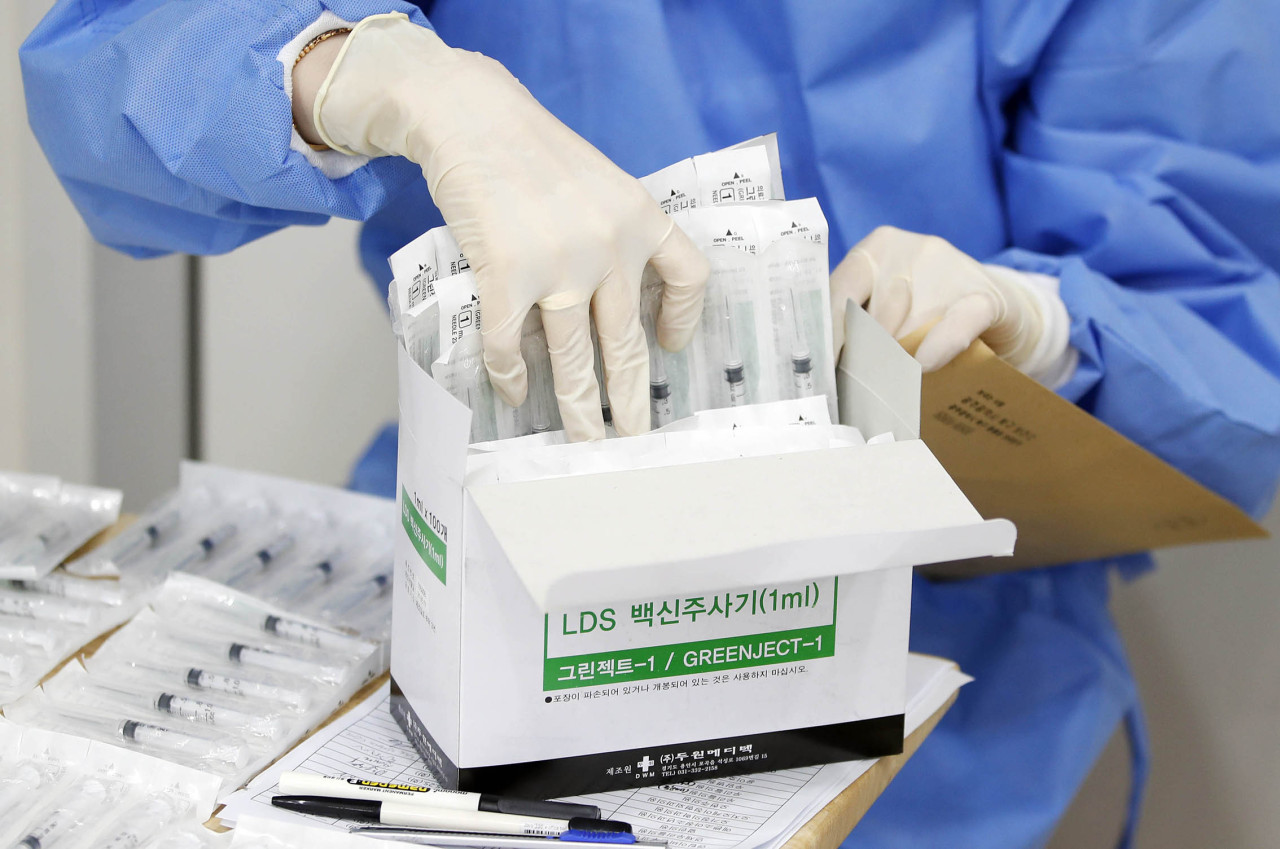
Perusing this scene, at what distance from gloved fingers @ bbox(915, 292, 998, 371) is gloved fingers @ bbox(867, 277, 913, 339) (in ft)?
0.10

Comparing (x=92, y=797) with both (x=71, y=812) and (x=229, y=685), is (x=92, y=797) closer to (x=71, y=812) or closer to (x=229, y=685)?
(x=71, y=812)

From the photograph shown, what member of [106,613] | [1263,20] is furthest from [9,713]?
[1263,20]

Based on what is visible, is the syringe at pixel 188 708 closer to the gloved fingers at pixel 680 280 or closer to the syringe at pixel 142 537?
the syringe at pixel 142 537

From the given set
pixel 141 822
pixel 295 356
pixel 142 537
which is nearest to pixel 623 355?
pixel 141 822

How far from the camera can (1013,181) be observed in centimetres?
111

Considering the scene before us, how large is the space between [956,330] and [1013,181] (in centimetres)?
A: 38

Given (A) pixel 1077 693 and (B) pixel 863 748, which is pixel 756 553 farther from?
(A) pixel 1077 693

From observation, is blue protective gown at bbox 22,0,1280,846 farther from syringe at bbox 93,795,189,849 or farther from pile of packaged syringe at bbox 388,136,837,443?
syringe at bbox 93,795,189,849

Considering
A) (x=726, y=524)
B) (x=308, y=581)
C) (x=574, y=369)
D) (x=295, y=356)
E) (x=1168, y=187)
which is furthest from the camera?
(x=295, y=356)

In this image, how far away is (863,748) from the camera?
646mm

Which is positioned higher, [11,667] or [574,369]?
[574,369]

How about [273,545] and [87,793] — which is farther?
[273,545]

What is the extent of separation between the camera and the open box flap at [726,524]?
50 centimetres

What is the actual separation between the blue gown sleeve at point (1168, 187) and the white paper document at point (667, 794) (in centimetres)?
51
